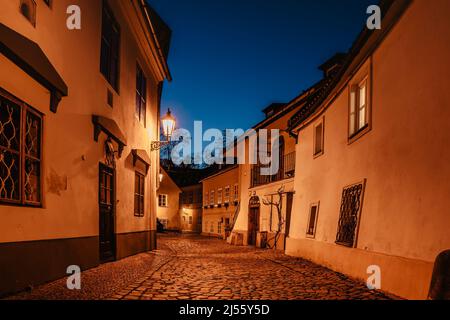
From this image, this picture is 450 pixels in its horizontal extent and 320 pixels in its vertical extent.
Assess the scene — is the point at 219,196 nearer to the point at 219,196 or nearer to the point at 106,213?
the point at 219,196

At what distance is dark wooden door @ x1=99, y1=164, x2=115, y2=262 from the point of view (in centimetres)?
952

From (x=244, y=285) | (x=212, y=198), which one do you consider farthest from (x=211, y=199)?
→ (x=244, y=285)

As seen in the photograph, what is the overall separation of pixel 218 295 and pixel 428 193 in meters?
3.45

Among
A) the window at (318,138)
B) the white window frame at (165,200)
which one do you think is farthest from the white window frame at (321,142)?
the white window frame at (165,200)

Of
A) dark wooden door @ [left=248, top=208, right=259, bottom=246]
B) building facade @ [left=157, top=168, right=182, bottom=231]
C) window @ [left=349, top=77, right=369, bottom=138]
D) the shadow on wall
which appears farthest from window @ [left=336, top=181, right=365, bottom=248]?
building facade @ [left=157, top=168, right=182, bottom=231]

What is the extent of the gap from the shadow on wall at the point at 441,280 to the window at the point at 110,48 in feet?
27.2

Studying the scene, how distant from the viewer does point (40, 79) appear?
6137mm

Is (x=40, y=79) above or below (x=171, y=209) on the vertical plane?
above

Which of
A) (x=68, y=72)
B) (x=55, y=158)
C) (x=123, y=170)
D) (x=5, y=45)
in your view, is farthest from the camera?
(x=123, y=170)

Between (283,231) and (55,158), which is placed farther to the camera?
(283,231)

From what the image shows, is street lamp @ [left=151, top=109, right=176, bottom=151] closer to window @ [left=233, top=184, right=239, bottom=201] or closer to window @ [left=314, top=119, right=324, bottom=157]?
window @ [left=314, top=119, right=324, bottom=157]

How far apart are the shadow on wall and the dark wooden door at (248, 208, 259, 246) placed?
1810cm
